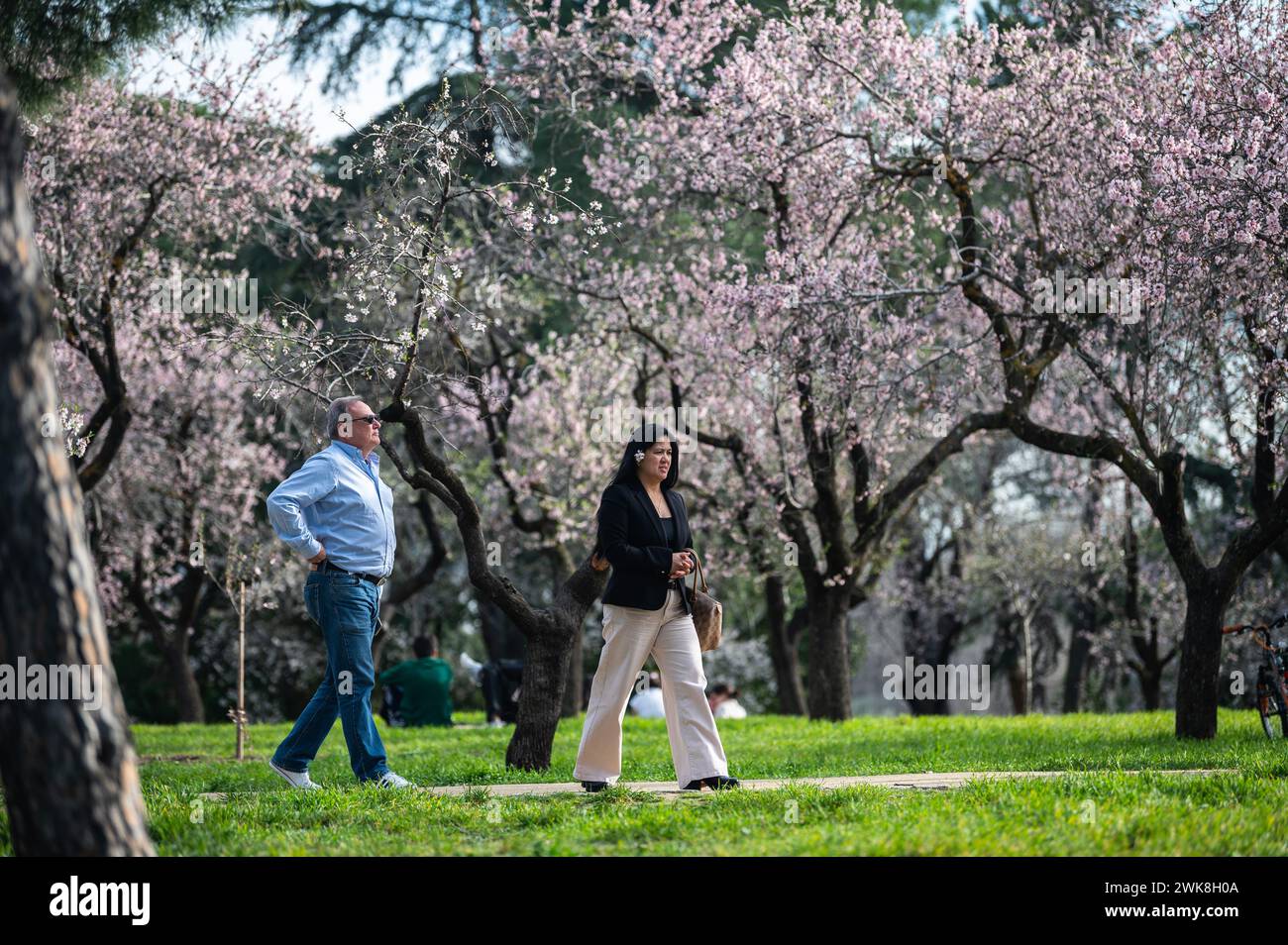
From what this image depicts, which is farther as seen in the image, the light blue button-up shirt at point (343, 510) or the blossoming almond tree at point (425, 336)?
the blossoming almond tree at point (425, 336)

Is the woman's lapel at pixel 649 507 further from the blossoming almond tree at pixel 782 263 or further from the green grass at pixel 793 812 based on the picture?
the blossoming almond tree at pixel 782 263

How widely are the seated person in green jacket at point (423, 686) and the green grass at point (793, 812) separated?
21.2ft

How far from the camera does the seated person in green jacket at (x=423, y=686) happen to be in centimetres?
1731

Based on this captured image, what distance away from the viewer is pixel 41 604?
13.4 ft

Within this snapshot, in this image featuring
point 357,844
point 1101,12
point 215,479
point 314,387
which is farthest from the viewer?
point 215,479

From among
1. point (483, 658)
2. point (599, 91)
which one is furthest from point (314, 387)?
point (483, 658)

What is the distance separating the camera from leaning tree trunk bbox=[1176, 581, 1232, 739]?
11328 mm

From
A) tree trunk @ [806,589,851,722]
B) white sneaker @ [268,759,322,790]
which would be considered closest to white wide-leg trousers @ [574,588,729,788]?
white sneaker @ [268,759,322,790]

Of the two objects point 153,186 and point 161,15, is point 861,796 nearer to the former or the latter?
point 161,15

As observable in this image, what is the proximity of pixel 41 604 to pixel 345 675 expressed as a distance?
3918 mm

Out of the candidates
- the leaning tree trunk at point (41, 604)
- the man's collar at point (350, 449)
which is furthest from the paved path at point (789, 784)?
the leaning tree trunk at point (41, 604)

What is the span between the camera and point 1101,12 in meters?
13.9

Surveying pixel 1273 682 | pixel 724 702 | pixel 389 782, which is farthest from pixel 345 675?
pixel 724 702
